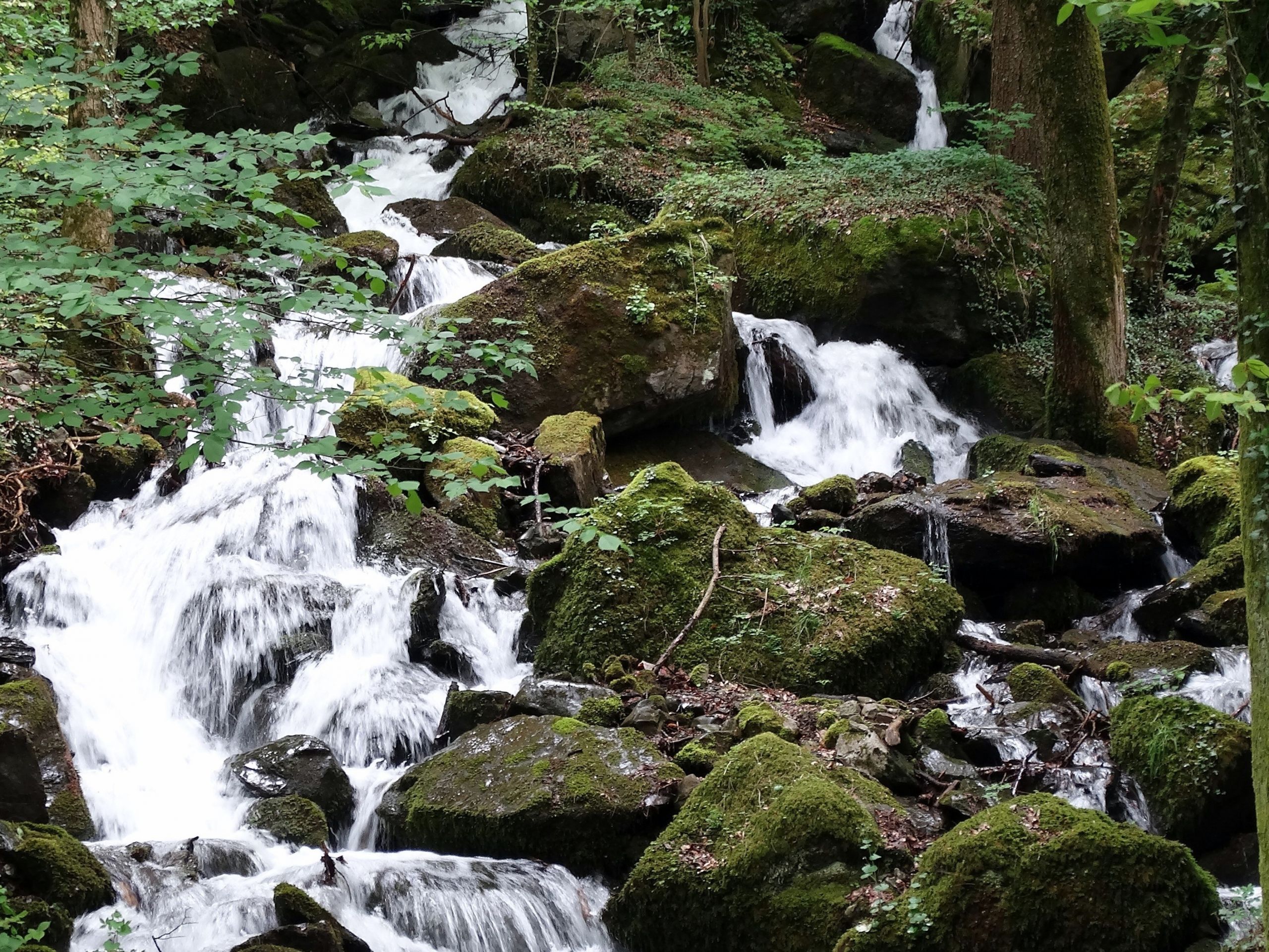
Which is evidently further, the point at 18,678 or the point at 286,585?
the point at 286,585

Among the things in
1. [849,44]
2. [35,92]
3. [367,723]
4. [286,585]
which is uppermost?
[849,44]

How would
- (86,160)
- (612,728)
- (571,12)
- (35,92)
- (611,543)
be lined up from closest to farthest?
(611,543) < (86,160) < (35,92) < (612,728) < (571,12)

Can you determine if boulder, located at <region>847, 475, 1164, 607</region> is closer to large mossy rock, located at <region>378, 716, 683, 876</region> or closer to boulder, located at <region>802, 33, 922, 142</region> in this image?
large mossy rock, located at <region>378, 716, 683, 876</region>

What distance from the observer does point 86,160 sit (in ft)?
12.2

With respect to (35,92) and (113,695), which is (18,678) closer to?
(113,695)

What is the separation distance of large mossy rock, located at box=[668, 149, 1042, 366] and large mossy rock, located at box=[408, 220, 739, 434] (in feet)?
7.59

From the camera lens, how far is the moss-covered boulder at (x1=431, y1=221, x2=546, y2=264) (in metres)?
13.3

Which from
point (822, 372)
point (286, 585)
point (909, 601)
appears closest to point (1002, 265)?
point (822, 372)

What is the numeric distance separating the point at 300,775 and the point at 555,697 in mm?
1389

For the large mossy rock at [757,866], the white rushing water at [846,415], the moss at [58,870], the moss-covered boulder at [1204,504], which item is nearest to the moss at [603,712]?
the large mossy rock at [757,866]

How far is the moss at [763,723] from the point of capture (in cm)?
524

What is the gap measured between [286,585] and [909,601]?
13.7 feet

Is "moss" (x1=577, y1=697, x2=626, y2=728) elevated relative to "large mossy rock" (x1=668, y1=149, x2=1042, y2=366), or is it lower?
lower

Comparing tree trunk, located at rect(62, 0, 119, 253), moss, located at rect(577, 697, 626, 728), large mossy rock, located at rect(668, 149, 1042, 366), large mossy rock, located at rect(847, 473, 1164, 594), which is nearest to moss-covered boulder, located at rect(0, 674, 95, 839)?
moss, located at rect(577, 697, 626, 728)
